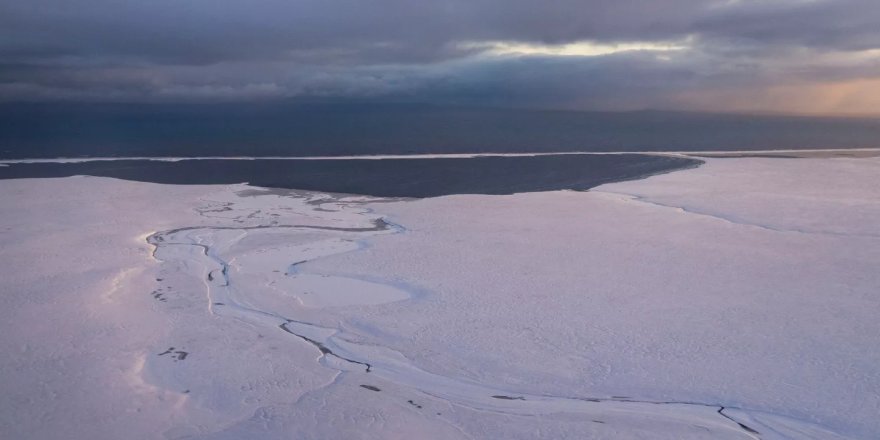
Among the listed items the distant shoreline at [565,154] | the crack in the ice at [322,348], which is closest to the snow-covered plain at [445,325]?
the crack in the ice at [322,348]

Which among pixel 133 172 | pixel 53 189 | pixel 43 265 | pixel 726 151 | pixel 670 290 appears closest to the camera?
pixel 670 290

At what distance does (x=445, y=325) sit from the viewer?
6.95 m

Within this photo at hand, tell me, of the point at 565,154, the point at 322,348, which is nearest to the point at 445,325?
the point at 322,348

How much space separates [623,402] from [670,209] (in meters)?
8.48

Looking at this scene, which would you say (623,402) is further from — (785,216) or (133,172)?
(133,172)

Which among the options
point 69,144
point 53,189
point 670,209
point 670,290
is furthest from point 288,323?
point 69,144

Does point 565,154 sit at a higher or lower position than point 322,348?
higher

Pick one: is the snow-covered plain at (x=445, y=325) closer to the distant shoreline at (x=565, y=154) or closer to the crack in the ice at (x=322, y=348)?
the crack in the ice at (x=322, y=348)

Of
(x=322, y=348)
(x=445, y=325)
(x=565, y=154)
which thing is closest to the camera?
(x=322, y=348)

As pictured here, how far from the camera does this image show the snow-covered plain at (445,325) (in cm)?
511

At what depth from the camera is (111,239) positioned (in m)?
10.8

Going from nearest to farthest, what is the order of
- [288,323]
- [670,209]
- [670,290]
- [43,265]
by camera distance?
[288,323] → [670,290] → [43,265] → [670,209]

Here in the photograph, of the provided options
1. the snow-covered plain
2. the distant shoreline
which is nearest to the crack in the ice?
the snow-covered plain

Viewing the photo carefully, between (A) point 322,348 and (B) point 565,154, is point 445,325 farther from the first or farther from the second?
(B) point 565,154
